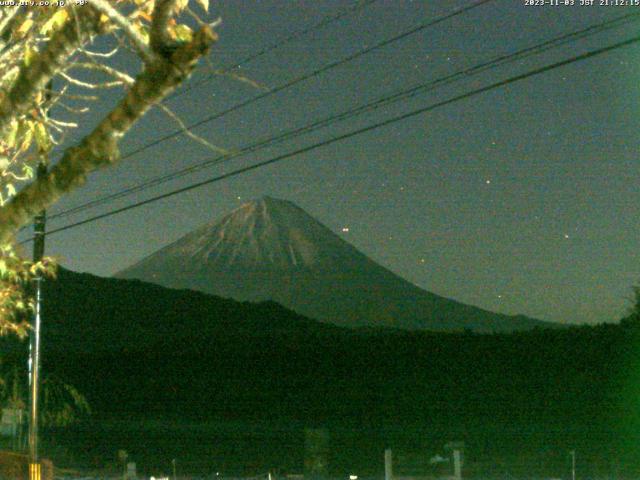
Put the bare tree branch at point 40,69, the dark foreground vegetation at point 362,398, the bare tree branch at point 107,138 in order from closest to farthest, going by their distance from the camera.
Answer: the bare tree branch at point 107,138, the bare tree branch at point 40,69, the dark foreground vegetation at point 362,398

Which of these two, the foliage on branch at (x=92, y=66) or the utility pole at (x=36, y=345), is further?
the utility pole at (x=36, y=345)

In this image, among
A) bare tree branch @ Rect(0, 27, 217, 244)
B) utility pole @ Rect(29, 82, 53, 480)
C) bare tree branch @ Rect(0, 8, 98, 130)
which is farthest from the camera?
utility pole @ Rect(29, 82, 53, 480)

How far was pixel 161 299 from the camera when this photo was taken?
4815 inches

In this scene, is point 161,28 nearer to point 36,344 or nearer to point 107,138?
point 107,138

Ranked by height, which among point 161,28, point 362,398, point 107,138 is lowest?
point 362,398

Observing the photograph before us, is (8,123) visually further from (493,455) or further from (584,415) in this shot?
(584,415)

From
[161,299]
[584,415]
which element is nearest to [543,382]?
[584,415]

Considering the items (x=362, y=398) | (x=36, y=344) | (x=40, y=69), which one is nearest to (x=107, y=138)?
(x=40, y=69)

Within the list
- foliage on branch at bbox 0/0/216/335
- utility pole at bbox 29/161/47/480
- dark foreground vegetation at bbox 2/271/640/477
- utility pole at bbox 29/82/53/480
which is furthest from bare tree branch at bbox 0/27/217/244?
dark foreground vegetation at bbox 2/271/640/477

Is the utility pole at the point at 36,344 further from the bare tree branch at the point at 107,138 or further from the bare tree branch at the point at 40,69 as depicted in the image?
the bare tree branch at the point at 107,138

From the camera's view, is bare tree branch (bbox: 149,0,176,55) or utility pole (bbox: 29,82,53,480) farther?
utility pole (bbox: 29,82,53,480)

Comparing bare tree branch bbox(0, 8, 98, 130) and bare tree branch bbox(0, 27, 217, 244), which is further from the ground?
bare tree branch bbox(0, 8, 98, 130)

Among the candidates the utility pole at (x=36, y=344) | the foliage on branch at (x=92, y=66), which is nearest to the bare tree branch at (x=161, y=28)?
the foliage on branch at (x=92, y=66)

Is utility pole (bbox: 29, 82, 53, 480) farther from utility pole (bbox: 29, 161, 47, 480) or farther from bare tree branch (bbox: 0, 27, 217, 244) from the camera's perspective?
bare tree branch (bbox: 0, 27, 217, 244)
